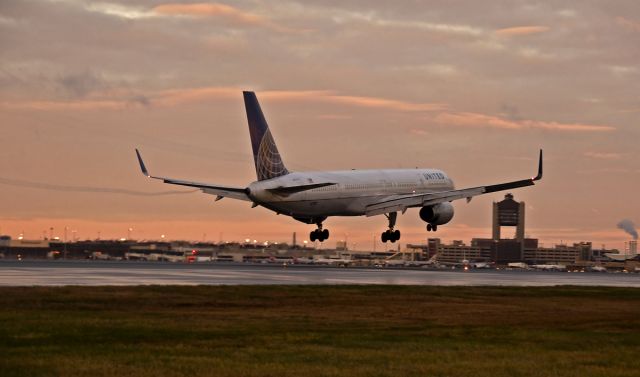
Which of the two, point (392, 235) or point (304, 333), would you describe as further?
point (392, 235)

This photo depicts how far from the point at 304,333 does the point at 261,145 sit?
58148mm

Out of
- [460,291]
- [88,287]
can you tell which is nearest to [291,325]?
[88,287]

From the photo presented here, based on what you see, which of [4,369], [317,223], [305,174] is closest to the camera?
[4,369]

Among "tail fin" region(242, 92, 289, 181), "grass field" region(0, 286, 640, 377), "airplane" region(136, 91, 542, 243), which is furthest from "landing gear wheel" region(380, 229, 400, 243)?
"grass field" region(0, 286, 640, 377)

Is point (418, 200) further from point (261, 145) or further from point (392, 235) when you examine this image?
point (261, 145)

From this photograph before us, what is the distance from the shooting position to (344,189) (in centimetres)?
9869

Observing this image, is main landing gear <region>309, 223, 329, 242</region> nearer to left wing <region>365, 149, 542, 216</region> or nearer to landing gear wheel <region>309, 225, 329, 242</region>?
landing gear wheel <region>309, 225, 329, 242</region>

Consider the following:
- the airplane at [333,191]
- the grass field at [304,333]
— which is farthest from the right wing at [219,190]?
the grass field at [304,333]

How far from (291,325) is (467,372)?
42.0 ft

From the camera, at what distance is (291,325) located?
1578 inches

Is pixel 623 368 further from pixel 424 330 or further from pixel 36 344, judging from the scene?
pixel 36 344

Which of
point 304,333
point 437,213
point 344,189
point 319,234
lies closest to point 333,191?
point 344,189

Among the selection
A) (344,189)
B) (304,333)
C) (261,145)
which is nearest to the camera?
(304,333)

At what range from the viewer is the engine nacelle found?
333 feet
